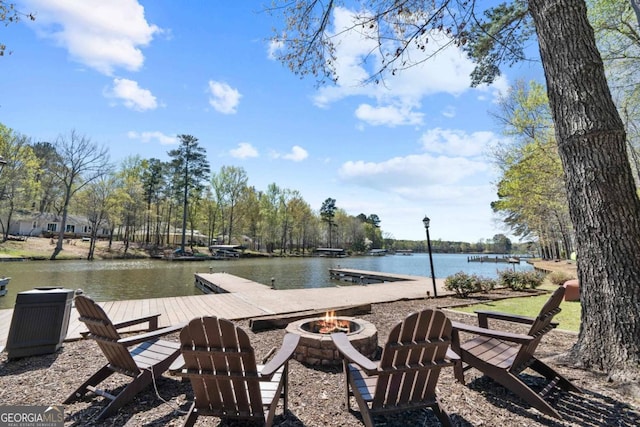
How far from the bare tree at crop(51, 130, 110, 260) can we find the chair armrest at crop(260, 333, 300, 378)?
2936cm

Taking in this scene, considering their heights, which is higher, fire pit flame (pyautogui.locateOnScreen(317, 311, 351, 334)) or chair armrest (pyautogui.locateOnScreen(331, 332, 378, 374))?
chair armrest (pyautogui.locateOnScreen(331, 332, 378, 374))

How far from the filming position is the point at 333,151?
44.1 ft

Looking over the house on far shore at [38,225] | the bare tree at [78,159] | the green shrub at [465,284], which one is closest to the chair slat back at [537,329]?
the green shrub at [465,284]

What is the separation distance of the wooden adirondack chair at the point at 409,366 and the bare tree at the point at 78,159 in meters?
30.1

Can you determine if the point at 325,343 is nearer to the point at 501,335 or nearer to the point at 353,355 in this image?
the point at 353,355

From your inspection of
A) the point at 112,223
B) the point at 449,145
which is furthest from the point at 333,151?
the point at 112,223

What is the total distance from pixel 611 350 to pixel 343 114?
868 cm

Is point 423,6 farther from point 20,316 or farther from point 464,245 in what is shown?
point 464,245

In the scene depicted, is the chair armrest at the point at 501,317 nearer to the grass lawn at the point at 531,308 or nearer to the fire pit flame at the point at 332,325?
the fire pit flame at the point at 332,325

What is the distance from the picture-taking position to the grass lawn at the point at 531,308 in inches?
195

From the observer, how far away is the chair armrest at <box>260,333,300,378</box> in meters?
1.63

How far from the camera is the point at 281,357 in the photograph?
1856mm

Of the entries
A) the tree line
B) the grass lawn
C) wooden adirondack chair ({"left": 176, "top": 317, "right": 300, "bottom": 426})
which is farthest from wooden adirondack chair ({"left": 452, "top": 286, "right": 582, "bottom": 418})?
the tree line

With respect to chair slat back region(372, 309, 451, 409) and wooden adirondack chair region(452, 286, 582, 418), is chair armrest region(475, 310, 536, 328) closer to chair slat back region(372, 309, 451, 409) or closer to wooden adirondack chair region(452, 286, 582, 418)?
wooden adirondack chair region(452, 286, 582, 418)
